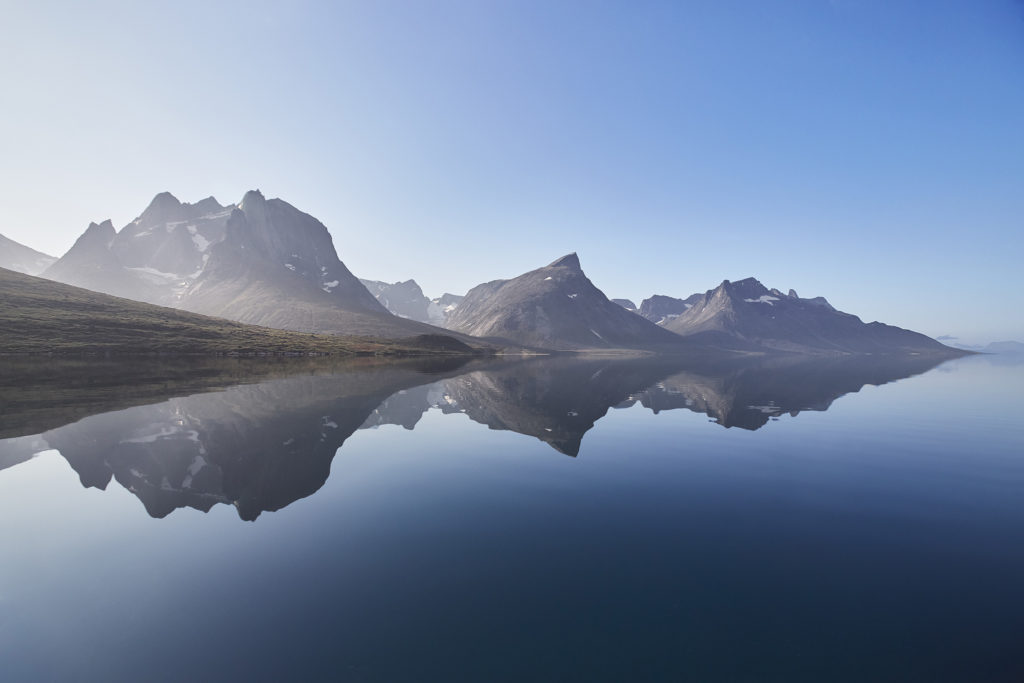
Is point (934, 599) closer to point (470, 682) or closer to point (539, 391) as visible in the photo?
point (470, 682)

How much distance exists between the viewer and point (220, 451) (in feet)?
87.6

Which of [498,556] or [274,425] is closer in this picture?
[498,556]

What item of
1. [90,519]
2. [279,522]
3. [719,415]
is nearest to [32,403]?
[90,519]

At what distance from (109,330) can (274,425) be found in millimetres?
127993

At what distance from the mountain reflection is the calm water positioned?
0.98 feet

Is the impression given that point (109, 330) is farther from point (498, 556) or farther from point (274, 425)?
point (498, 556)

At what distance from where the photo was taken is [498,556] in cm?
1441

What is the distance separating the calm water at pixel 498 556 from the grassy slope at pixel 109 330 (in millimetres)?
95395

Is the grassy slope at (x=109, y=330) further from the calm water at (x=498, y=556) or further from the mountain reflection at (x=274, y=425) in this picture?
the calm water at (x=498, y=556)

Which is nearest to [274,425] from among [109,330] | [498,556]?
[498,556]

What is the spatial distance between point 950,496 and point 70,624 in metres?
36.8

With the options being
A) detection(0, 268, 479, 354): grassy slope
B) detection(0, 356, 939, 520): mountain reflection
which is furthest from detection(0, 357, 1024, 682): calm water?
detection(0, 268, 479, 354): grassy slope

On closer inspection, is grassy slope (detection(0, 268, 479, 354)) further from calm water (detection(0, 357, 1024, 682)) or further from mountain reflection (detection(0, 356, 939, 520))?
calm water (detection(0, 357, 1024, 682))

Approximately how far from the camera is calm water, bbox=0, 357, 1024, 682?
9.59 metres
